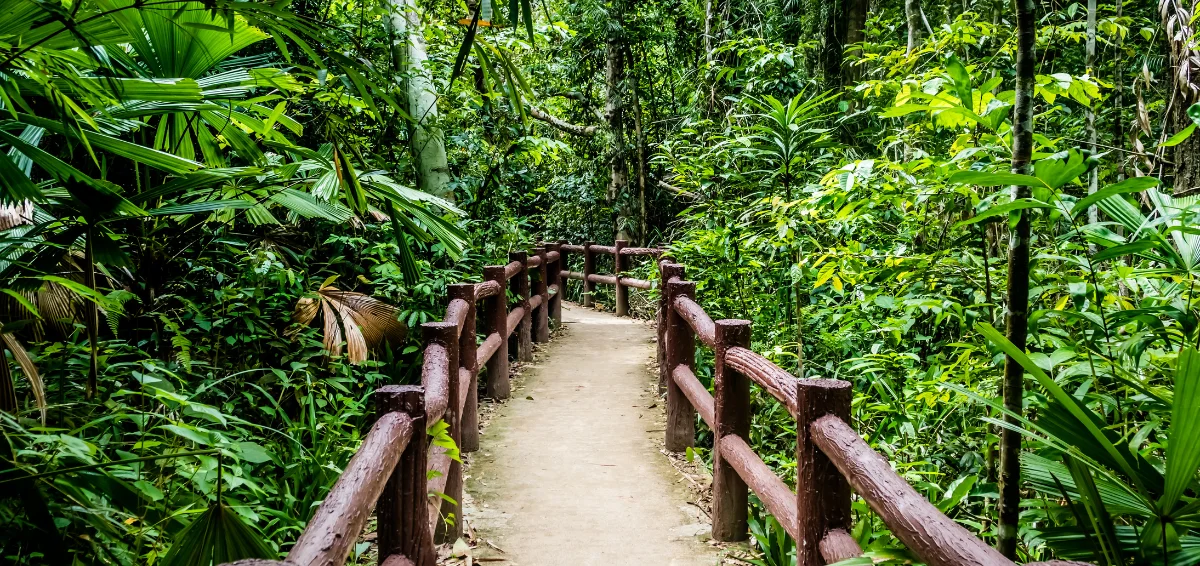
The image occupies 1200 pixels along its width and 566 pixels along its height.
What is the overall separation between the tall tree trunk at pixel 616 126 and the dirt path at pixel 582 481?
5128 millimetres

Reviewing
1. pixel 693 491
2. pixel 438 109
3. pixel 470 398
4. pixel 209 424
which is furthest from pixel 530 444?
pixel 438 109

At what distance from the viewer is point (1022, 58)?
1956mm

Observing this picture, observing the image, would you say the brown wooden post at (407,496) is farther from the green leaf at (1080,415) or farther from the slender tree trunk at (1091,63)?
the slender tree trunk at (1091,63)

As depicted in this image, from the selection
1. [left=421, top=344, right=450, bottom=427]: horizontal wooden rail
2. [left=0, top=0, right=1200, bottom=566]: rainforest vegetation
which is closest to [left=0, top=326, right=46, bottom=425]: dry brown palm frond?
[left=0, top=0, right=1200, bottom=566]: rainforest vegetation

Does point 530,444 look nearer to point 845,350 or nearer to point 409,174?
point 845,350

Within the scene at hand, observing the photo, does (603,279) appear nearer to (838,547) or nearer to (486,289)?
(486,289)

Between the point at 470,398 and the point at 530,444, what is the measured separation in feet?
1.77

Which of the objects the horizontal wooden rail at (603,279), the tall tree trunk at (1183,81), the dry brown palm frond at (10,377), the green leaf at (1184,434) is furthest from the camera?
the horizontal wooden rail at (603,279)

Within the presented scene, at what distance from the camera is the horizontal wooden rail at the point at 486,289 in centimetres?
525

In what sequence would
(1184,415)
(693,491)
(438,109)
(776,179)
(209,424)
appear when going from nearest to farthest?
1. (1184,415)
2. (209,424)
3. (693,491)
4. (776,179)
5. (438,109)

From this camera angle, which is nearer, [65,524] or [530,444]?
[65,524]

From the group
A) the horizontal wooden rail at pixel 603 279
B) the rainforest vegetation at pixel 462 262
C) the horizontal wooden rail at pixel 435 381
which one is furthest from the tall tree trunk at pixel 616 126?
the horizontal wooden rail at pixel 435 381

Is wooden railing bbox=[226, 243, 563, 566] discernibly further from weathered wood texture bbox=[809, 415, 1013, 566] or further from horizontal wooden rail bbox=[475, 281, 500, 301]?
weathered wood texture bbox=[809, 415, 1013, 566]

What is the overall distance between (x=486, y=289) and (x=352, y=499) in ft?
12.4
